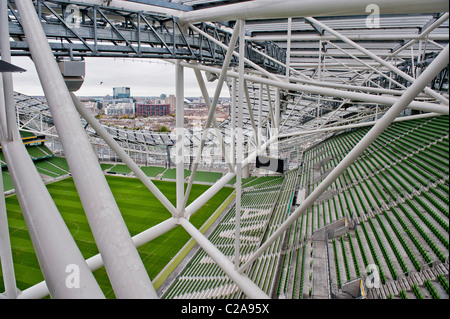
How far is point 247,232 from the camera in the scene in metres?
18.5

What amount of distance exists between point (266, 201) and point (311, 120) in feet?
43.4

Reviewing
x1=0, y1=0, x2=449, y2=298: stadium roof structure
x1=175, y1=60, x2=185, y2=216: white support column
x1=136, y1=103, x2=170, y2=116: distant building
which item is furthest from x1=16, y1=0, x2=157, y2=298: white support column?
x1=136, y1=103, x2=170, y2=116: distant building

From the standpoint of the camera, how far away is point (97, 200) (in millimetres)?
1486

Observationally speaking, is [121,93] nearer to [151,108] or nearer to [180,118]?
[151,108]

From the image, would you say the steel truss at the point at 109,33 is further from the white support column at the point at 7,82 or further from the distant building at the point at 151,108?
the distant building at the point at 151,108

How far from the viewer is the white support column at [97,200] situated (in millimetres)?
1310

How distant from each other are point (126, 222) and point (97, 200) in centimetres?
2227

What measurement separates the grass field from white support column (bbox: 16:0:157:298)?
44.8ft

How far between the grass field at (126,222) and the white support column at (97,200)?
13647 millimetres

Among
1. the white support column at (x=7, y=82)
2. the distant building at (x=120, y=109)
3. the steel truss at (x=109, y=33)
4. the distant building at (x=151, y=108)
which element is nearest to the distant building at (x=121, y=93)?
the distant building at (x=120, y=109)

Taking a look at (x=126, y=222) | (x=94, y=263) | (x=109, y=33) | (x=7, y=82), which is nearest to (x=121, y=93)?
(x=126, y=222)

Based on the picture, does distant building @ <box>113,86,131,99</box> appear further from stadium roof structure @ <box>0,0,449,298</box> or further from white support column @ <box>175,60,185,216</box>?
white support column @ <box>175,60,185,216</box>
